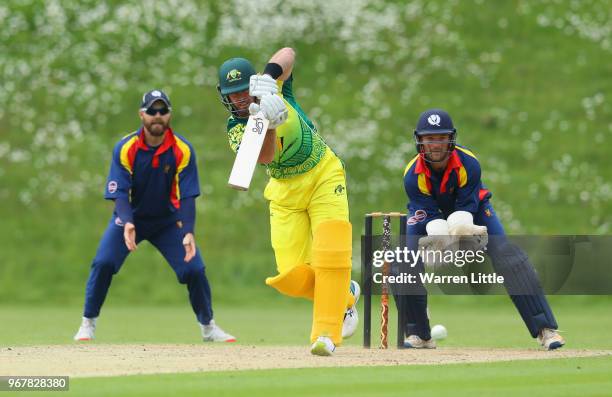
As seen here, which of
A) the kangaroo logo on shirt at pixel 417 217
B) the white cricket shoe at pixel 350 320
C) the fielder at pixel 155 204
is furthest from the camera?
the fielder at pixel 155 204

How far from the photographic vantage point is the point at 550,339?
10227 mm

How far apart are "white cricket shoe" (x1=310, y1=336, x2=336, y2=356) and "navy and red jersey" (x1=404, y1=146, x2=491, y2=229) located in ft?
5.69

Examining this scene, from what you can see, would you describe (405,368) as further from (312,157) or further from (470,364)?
(312,157)

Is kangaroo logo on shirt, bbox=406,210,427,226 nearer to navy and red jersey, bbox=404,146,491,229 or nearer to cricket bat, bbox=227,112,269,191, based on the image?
navy and red jersey, bbox=404,146,491,229

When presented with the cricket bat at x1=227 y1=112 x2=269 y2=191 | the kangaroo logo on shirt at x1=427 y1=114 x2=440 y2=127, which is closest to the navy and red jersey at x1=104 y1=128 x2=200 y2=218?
the kangaroo logo on shirt at x1=427 y1=114 x2=440 y2=127

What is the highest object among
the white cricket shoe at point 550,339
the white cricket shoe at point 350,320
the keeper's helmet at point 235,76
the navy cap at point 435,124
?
the keeper's helmet at point 235,76

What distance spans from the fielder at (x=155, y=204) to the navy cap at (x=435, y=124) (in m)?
3.03

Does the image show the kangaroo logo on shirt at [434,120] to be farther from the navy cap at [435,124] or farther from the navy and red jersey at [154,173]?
the navy and red jersey at [154,173]

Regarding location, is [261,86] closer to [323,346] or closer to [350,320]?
[323,346]

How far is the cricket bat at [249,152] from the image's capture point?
28.7ft

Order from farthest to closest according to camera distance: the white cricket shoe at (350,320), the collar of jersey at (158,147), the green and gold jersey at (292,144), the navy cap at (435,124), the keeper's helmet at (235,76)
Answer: the collar of jersey at (158,147), the white cricket shoe at (350,320), the navy cap at (435,124), the green and gold jersey at (292,144), the keeper's helmet at (235,76)

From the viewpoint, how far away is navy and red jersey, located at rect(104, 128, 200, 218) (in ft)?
39.4

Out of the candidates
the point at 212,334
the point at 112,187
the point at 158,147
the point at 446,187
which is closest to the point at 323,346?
the point at 446,187

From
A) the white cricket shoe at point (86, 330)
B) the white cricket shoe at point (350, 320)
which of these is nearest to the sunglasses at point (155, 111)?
the white cricket shoe at point (86, 330)
